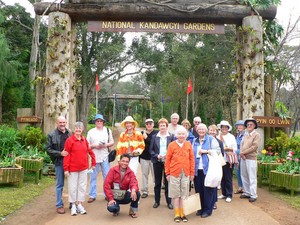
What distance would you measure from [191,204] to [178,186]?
355 mm

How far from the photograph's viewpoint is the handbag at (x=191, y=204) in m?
5.17

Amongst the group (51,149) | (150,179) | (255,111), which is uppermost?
(255,111)

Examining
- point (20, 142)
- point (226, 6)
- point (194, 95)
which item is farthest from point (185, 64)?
point (20, 142)

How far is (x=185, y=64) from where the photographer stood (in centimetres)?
2238

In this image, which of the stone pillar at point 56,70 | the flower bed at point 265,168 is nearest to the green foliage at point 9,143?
the stone pillar at point 56,70

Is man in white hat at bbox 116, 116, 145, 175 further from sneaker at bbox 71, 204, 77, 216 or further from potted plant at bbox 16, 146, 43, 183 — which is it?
potted plant at bbox 16, 146, 43, 183

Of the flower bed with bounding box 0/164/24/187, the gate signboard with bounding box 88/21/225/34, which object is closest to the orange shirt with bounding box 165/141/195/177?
the flower bed with bounding box 0/164/24/187

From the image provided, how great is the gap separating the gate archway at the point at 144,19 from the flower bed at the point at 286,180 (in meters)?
1.89

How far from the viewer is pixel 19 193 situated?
655cm

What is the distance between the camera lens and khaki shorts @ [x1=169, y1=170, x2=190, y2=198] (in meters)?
5.18

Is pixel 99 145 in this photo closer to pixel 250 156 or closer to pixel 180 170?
pixel 180 170

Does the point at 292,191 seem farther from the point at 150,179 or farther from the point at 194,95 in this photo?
the point at 194,95

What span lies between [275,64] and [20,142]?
7.42 metres

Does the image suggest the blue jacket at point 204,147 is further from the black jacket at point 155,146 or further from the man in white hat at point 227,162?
the man in white hat at point 227,162
